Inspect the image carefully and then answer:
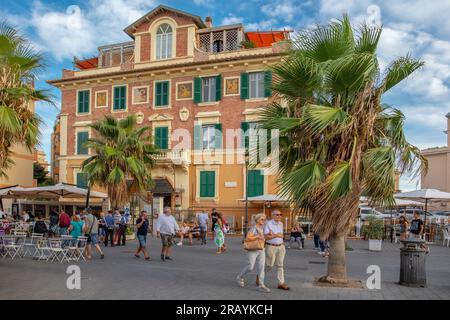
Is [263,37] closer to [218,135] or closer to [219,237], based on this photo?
[218,135]

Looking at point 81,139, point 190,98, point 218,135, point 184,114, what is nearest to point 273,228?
point 218,135

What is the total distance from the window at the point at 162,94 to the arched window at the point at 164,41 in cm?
183

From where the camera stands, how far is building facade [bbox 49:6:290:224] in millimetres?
29219

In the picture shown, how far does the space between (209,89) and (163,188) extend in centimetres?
689

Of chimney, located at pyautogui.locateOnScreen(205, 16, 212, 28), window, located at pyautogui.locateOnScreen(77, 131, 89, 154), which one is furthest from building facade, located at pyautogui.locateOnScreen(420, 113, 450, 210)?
window, located at pyautogui.locateOnScreen(77, 131, 89, 154)

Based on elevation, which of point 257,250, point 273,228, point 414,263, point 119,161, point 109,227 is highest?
point 119,161

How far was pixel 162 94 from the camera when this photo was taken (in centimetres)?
3150

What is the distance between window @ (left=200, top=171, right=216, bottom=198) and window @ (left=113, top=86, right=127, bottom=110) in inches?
296

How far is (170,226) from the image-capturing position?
→ 14.3 m

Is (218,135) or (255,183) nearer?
(255,183)
